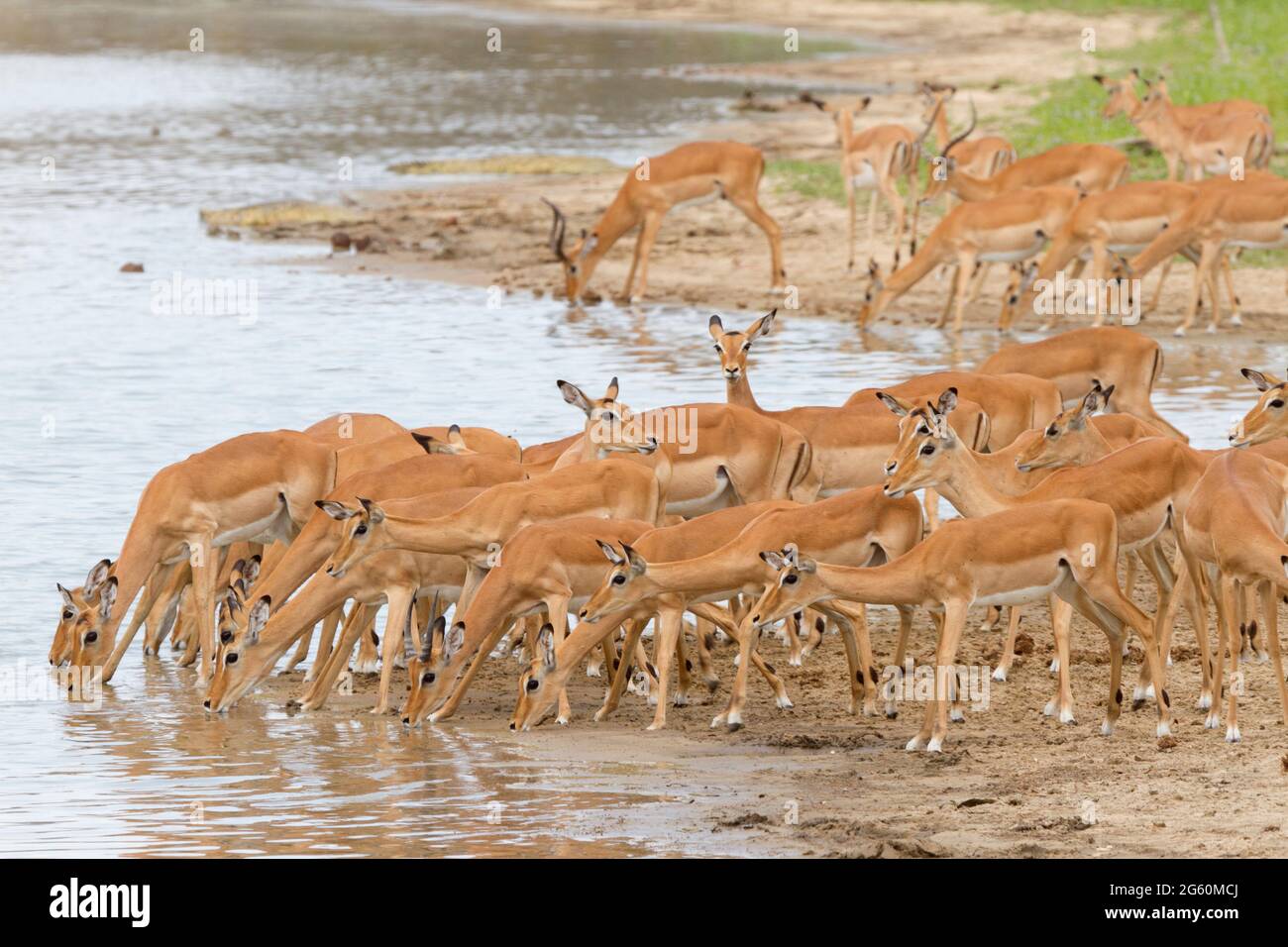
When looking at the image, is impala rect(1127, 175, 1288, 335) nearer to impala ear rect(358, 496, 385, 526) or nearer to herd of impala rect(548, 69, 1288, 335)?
herd of impala rect(548, 69, 1288, 335)

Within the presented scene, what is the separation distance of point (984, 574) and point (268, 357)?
10.00 metres

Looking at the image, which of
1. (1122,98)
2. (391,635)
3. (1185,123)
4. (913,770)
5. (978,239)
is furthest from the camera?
(1122,98)

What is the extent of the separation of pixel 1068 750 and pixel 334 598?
320cm

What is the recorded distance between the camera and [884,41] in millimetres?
43406

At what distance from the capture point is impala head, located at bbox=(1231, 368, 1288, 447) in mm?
9211

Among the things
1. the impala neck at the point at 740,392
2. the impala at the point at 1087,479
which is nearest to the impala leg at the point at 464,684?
the impala at the point at 1087,479

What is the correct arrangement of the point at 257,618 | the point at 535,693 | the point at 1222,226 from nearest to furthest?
the point at 535,693, the point at 257,618, the point at 1222,226

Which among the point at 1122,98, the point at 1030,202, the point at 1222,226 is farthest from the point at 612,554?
the point at 1122,98

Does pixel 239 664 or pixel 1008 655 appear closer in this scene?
pixel 239 664

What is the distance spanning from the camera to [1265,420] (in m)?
9.24

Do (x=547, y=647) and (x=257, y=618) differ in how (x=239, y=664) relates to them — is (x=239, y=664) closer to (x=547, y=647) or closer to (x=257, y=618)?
(x=257, y=618)

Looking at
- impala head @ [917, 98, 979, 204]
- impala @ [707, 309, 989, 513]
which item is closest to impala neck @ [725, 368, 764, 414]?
impala @ [707, 309, 989, 513]
